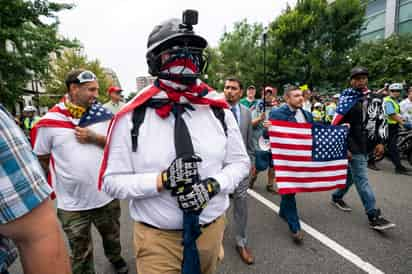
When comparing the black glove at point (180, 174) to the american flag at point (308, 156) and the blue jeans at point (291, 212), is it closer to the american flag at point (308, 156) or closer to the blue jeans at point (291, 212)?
the american flag at point (308, 156)

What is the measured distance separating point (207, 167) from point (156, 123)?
38 centimetres

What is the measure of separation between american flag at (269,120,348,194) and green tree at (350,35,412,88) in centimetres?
1369

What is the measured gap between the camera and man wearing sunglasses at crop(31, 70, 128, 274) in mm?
2205

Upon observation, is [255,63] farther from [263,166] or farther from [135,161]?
[135,161]

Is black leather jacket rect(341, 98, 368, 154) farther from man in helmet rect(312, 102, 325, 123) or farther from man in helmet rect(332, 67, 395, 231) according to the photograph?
man in helmet rect(312, 102, 325, 123)

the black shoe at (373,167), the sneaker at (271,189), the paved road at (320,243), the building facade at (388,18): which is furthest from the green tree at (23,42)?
the building facade at (388,18)

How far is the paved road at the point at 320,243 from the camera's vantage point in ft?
8.71

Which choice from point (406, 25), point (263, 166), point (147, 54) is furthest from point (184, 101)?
point (406, 25)

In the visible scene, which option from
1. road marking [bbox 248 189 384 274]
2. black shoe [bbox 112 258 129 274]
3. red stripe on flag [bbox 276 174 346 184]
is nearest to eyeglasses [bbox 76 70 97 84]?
black shoe [bbox 112 258 129 274]

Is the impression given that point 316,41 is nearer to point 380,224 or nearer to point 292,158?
point 292,158

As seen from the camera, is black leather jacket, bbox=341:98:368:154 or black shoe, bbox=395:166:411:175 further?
black shoe, bbox=395:166:411:175

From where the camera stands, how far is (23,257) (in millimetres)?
729

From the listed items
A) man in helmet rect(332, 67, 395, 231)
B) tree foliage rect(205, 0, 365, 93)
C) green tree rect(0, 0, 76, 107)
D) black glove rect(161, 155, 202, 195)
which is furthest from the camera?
tree foliage rect(205, 0, 365, 93)

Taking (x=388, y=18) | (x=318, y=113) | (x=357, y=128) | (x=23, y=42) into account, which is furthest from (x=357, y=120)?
(x=388, y=18)
